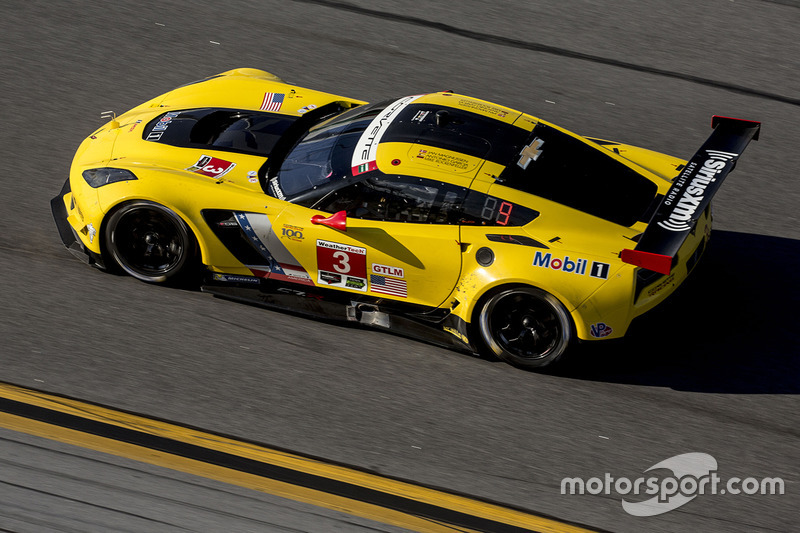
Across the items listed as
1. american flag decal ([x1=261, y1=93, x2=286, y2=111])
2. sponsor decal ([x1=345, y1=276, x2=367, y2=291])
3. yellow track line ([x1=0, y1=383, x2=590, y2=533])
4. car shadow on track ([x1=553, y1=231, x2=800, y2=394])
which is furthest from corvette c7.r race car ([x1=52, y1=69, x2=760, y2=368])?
yellow track line ([x1=0, y1=383, x2=590, y2=533])

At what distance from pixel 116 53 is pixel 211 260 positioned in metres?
3.82

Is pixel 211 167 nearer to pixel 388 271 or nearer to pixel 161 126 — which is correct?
pixel 161 126

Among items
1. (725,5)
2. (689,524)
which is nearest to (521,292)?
(689,524)

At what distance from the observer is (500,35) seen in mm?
9141

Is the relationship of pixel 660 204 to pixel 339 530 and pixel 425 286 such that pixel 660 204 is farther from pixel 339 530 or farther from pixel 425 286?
pixel 339 530

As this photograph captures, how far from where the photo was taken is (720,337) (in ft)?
19.4

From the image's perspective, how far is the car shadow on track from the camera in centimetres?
551

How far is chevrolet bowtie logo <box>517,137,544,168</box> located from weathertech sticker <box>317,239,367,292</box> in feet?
3.87

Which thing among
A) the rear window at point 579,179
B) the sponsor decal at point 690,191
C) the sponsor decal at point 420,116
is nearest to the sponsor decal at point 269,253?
the sponsor decal at point 420,116

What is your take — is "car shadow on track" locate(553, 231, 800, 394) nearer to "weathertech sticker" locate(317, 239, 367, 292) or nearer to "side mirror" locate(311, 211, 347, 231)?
"weathertech sticker" locate(317, 239, 367, 292)

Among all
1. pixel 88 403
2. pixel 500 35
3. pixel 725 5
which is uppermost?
pixel 725 5

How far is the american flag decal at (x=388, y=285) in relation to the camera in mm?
5500

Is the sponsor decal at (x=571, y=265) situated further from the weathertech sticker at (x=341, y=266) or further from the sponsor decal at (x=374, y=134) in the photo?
the sponsor decal at (x=374, y=134)

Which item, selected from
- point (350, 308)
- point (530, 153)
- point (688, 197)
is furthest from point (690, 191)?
point (350, 308)
